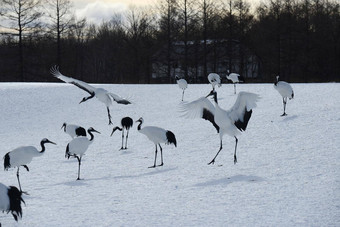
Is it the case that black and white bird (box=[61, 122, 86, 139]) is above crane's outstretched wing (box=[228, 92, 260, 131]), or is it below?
below

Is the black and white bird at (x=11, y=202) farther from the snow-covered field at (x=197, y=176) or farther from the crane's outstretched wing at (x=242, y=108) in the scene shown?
the crane's outstretched wing at (x=242, y=108)

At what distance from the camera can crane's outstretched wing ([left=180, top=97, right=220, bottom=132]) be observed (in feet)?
34.5

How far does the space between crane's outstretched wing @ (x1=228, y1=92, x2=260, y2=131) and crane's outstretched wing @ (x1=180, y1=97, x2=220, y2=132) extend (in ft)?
1.82

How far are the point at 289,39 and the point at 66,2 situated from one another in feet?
79.4

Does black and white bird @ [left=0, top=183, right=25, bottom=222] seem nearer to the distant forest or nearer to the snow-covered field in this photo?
the snow-covered field

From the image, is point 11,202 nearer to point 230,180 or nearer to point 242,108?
point 230,180

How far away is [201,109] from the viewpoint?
1066cm

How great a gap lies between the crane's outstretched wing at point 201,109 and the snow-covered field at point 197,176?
101cm

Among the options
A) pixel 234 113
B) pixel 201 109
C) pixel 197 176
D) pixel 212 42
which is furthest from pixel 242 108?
pixel 212 42

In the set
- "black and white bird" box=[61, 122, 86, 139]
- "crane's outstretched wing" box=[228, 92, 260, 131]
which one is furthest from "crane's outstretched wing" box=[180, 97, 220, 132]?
"black and white bird" box=[61, 122, 86, 139]

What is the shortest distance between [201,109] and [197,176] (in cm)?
200

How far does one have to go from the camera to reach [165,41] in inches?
2057

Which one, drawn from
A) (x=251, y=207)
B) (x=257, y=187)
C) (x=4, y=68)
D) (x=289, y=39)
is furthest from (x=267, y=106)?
(x=4, y=68)

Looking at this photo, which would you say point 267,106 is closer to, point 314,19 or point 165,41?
point 165,41
